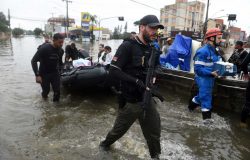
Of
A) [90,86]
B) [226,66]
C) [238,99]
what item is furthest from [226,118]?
[90,86]

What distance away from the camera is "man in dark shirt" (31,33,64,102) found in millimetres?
5648

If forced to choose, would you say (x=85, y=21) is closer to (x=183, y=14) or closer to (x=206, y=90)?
(x=183, y=14)

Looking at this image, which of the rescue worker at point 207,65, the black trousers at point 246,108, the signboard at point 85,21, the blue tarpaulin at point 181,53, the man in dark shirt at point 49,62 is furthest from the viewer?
the signboard at point 85,21

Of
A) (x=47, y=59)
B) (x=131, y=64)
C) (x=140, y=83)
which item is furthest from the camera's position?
(x=47, y=59)

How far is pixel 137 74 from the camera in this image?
311 cm

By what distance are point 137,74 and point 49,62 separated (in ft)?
10.4

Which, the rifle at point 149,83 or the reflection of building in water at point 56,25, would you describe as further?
the reflection of building in water at point 56,25

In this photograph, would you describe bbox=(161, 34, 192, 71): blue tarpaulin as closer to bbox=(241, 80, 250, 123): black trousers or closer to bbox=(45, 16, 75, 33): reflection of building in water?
bbox=(241, 80, 250, 123): black trousers

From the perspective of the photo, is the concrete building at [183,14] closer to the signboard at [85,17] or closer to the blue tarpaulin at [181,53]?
the signboard at [85,17]

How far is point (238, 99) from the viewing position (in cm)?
564

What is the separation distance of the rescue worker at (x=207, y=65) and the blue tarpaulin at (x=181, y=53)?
93.1 inches

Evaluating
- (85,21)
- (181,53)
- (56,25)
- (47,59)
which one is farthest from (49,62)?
(56,25)

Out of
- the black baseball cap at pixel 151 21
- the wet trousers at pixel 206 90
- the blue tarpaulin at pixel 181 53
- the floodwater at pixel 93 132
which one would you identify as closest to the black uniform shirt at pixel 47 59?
the floodwater at pixel 93 132

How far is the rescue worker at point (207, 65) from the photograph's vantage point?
4988 millimetres
